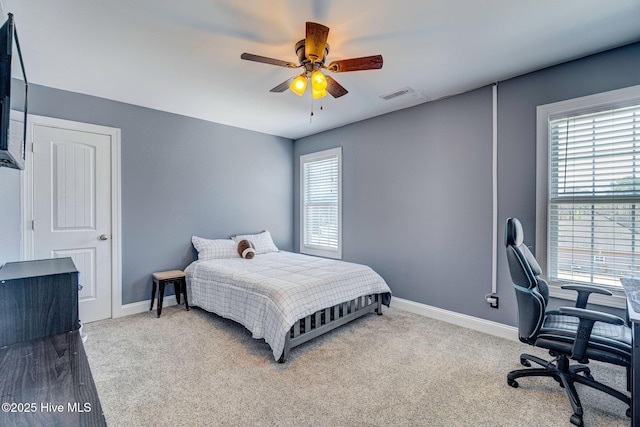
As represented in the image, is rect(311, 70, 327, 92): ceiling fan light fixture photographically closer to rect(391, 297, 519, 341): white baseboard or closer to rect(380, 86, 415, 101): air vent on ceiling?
rect(380, 86, 415, 101): air vent on ceiling

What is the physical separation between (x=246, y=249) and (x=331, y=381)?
2.31 meters

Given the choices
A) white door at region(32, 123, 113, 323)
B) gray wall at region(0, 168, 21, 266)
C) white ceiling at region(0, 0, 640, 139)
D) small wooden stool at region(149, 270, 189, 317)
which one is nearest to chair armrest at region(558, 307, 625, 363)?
white ceiling at region(0, 0, 640, 139)

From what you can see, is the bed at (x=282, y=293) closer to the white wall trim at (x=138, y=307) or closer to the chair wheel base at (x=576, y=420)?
the white wall trim at (x=138, y=307)

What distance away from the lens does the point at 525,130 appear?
112 inches

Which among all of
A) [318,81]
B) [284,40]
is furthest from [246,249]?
[284,40]

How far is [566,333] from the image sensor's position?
185cm

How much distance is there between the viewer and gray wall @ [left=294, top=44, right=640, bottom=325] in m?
2.78

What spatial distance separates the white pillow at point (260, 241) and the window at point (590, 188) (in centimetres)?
339

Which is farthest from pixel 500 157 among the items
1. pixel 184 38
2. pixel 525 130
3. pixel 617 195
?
pixel 184 38

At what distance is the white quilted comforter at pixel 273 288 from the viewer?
8.38ft

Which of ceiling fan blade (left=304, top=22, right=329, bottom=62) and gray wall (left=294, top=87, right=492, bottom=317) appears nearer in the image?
ceiling fan blade (left=304, top=22, right=329, bottom=62)

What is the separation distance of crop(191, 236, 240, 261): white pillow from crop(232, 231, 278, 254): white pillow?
9.1 inches

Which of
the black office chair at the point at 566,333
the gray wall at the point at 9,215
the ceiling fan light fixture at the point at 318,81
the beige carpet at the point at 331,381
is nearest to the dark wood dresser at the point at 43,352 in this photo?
the beige carpet at the point at 331,381

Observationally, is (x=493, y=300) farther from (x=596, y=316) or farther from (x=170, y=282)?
(x=170, y=282)
